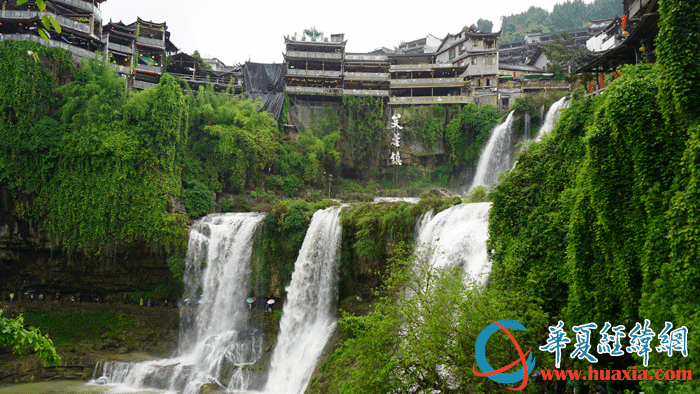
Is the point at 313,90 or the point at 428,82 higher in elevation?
the point at 428,82

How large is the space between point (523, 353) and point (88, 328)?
28.4 metres

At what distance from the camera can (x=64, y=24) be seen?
35.1m

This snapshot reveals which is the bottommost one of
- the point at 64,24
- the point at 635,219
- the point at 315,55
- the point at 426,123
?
the point at 635,219

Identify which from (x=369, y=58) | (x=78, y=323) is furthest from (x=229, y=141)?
(x=369, y=58)

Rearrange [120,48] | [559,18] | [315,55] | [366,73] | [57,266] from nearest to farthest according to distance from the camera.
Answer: [57,266]
[120,48]
[315,55]
[366,73]
[559,18]

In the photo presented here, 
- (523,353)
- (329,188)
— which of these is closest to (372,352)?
(523,353)

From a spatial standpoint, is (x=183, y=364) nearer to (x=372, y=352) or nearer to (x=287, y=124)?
(x=372, y=352)

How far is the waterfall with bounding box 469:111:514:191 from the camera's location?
33562 mm

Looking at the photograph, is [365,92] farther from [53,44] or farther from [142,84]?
[53,44]

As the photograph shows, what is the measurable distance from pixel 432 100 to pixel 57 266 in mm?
34460

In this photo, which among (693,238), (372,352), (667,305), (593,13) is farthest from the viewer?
(593,13)

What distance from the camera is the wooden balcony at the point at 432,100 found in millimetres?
43562

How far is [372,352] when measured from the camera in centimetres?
1098

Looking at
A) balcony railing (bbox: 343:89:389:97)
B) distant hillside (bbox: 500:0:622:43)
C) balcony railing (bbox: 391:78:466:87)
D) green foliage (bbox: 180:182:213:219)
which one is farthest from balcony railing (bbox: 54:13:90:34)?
distant hillside (bbox: 500:0:622:43)
